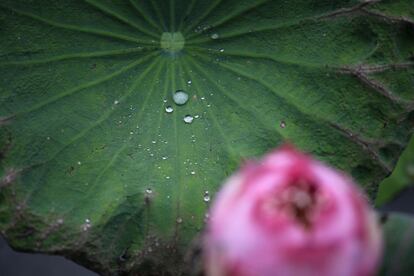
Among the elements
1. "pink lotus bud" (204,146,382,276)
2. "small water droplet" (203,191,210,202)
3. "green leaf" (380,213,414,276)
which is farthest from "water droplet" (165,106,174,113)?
"pink lotus bud" (204,146,382,276)

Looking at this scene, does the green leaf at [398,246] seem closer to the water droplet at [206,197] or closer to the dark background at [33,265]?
the water droplet at [206,197]

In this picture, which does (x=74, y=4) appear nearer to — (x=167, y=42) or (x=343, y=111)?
(x=167, y=42)

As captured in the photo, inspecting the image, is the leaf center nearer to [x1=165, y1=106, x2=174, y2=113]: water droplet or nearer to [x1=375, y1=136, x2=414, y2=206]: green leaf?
[x1=165, y1=106, x2=174, y2=113]: water droplet

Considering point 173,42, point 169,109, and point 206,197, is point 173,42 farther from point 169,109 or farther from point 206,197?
point 206,197

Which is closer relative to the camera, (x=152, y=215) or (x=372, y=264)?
(x=372, y=264)

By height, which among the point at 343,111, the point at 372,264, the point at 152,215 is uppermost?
the point at 343,111

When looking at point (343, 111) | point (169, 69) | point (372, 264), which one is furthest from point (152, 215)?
point (372, 264)

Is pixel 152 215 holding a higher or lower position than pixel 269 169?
higher
